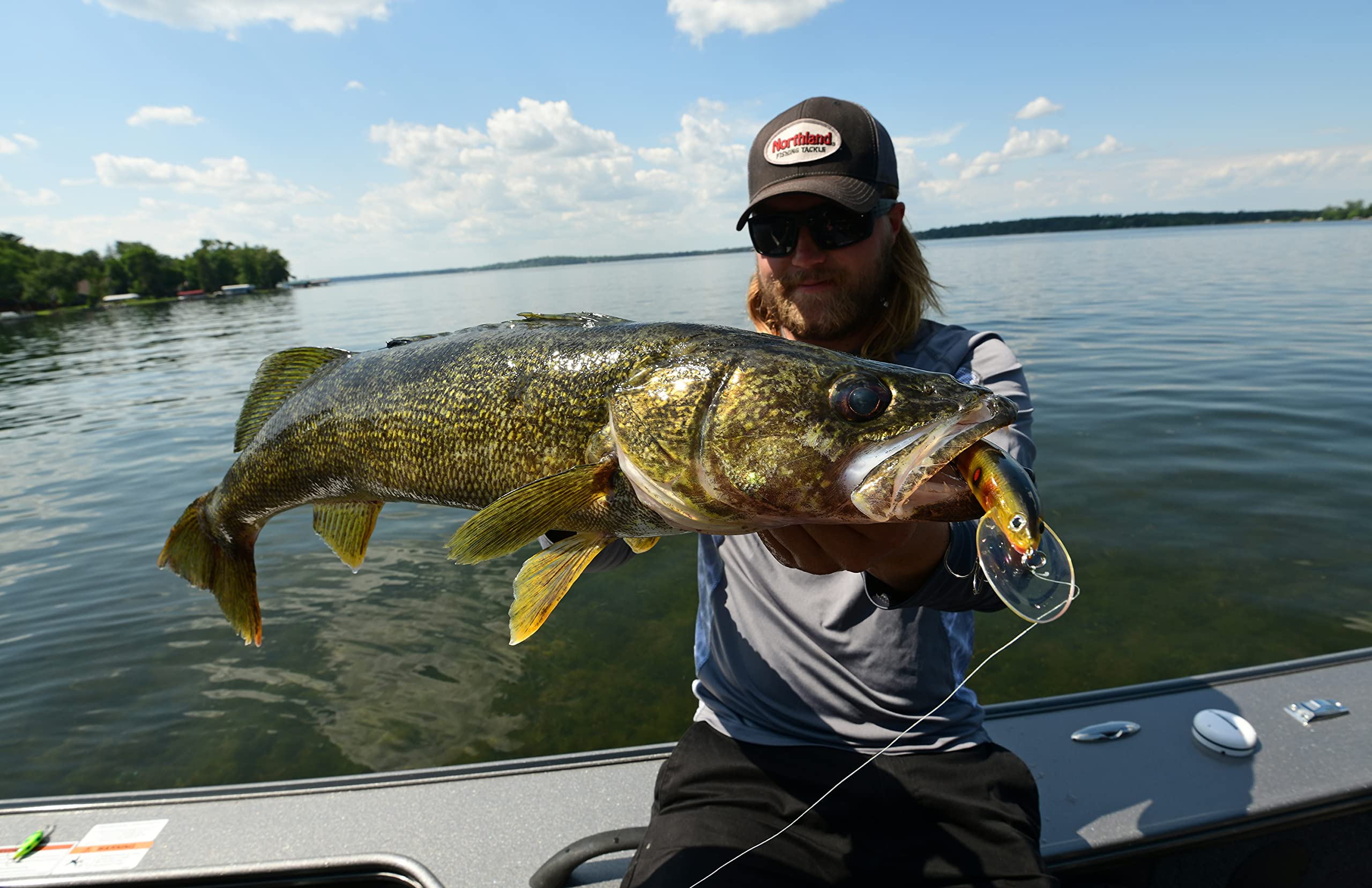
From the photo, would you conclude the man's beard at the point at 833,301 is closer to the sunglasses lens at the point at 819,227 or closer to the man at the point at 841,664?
the man at the point at 841,664

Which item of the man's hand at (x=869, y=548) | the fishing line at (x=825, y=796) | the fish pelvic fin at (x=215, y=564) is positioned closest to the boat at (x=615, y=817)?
the fishing line at (x=825, y=796)

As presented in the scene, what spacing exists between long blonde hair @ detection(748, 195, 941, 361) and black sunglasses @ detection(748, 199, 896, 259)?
0.35 m

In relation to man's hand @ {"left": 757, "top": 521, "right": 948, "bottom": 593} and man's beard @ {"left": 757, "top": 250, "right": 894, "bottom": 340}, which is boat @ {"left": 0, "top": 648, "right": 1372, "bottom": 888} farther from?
man's beard @ {"left": 757, "top": 250, "right": 894, "bottom": 340}

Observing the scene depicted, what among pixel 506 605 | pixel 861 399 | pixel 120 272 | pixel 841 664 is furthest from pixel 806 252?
pixel 120 272

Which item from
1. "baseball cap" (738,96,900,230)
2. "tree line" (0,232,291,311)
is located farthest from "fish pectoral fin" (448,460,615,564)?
"tree line" (0,232,291,311)

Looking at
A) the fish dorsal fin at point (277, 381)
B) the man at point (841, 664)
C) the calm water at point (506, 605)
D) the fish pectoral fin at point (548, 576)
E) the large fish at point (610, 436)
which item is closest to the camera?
the large fish at point (610, 436)

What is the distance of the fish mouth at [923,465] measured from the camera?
153cm

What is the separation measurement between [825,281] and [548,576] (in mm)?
2100

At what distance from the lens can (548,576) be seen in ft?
7.02

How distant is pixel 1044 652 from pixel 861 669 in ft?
14.4

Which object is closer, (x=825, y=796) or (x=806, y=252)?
(x=825, y=796)

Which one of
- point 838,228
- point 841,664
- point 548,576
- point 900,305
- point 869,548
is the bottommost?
point 841,664

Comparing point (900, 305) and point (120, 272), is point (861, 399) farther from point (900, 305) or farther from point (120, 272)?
point (120, 272)

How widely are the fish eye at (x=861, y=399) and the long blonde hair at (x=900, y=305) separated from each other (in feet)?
4.40
